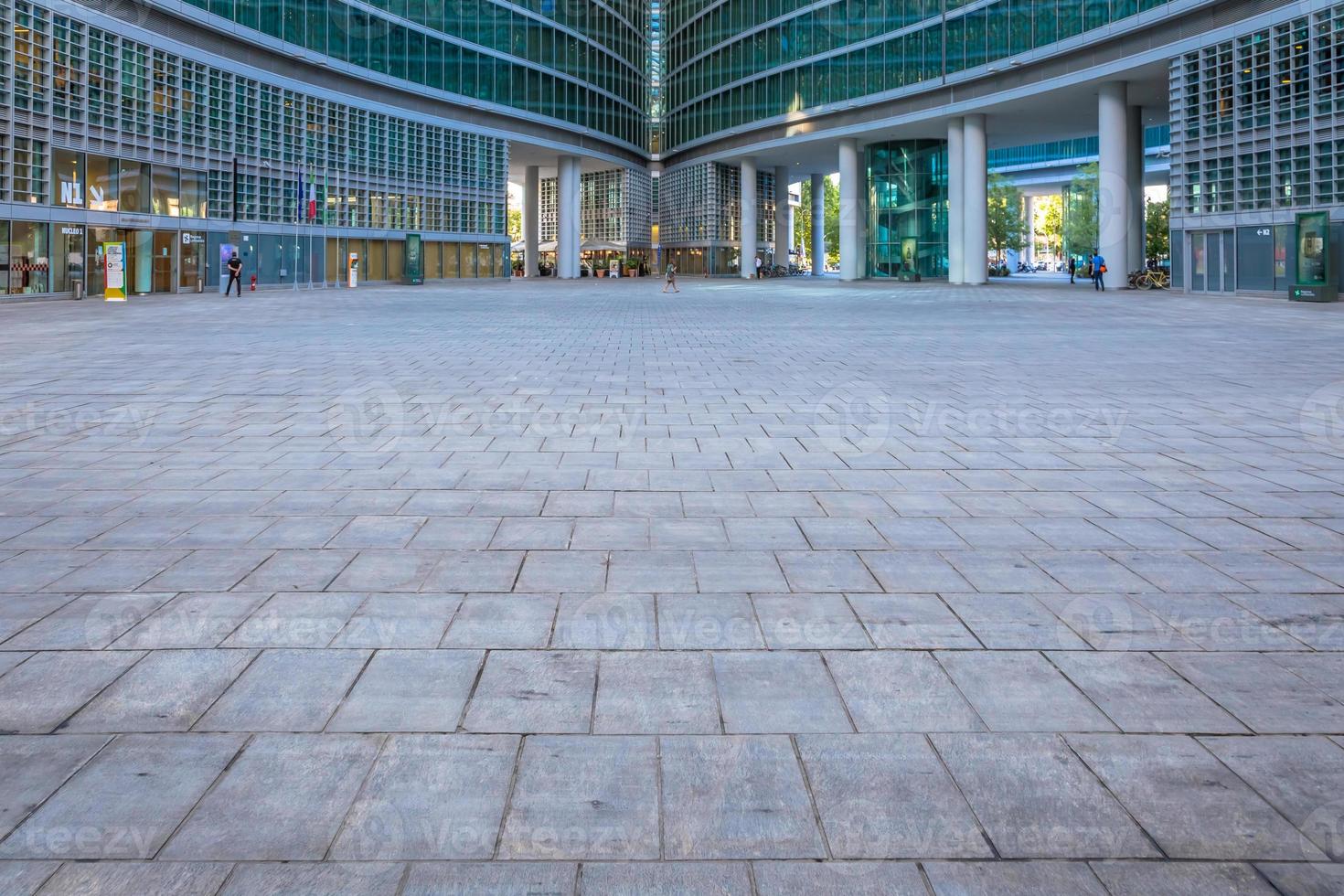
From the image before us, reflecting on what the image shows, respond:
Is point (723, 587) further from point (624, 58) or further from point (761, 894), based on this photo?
point (624, 58)

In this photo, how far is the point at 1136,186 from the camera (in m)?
47.1

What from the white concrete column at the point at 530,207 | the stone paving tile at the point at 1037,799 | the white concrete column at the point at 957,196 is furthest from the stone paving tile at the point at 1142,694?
the white concrete column at the point at 530,207

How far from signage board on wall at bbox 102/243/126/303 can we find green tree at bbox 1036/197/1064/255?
78705mm

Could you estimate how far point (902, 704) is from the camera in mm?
3961

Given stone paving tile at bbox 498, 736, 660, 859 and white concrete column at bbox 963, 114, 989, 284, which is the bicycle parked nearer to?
white concrete column at bbox 963, 114, 989, 284

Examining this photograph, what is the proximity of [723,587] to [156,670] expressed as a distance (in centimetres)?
242

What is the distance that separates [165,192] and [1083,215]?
57928 millimetres

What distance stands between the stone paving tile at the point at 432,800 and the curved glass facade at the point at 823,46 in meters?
44.5

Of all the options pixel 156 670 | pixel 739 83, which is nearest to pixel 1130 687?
pixel 156 670

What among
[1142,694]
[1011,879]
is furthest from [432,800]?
[1142,694]

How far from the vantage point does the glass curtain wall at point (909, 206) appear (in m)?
64.1

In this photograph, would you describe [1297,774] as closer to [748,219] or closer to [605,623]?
[605,623]

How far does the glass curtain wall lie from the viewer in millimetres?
64062

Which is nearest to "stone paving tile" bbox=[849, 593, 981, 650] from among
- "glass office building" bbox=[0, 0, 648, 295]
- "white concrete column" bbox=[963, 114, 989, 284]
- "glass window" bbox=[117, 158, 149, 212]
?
"glass office building" bbox=[0, 0, 648, 295]
